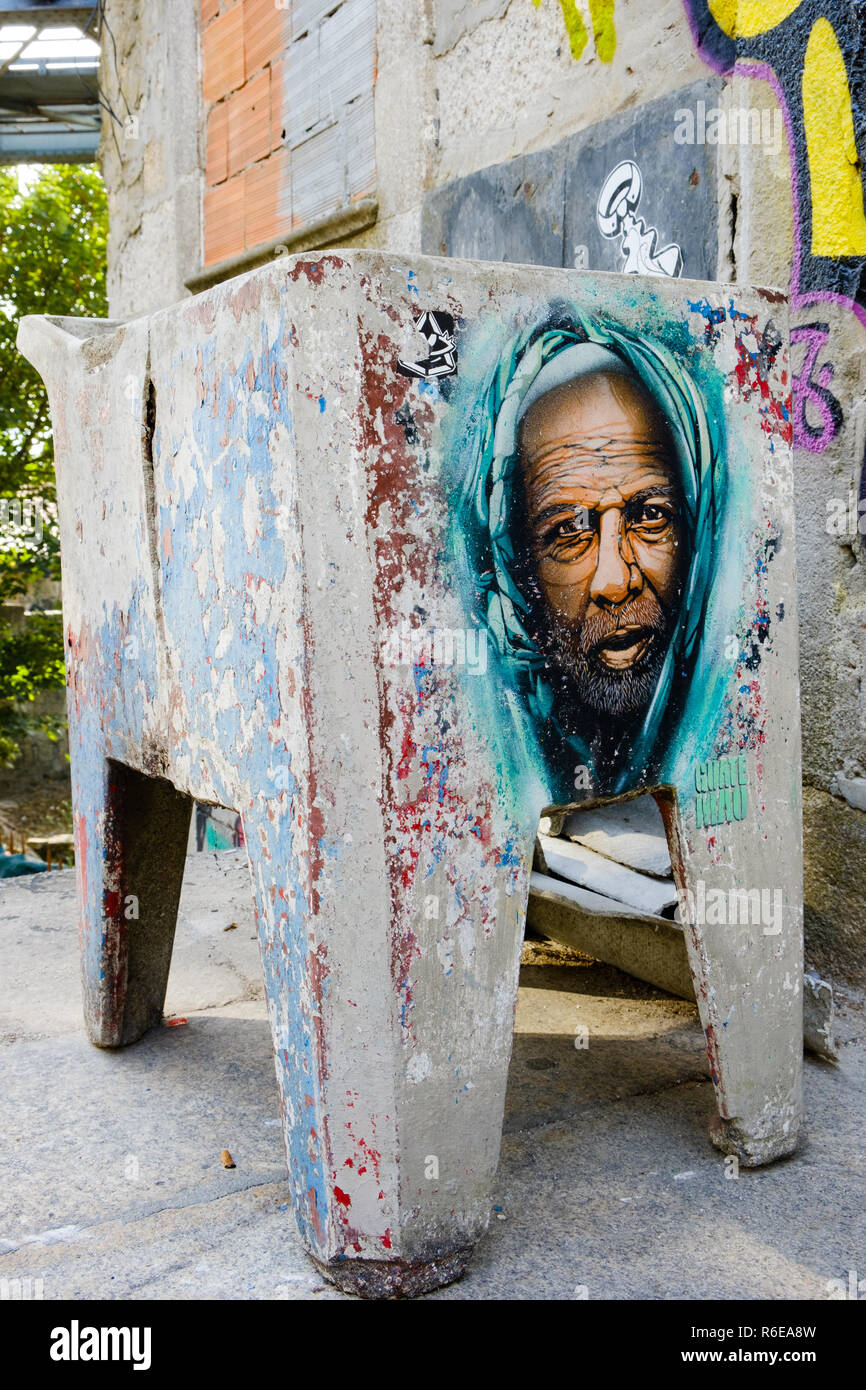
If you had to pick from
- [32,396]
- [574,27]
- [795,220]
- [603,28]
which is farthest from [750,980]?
[32,396]

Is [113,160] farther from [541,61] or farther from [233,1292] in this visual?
[233,1292]

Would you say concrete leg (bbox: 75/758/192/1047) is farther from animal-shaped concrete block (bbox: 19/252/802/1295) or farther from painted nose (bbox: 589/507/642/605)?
painted nose (bbox: 589/507/642/605)

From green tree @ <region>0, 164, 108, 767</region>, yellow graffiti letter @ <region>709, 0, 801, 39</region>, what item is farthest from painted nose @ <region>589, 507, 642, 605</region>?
green tree @ <region>0, 164, 108, 767</region>

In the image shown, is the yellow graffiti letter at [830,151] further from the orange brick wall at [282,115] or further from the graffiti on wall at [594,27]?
the orange brick wall at [282,115]

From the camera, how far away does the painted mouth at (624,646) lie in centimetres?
169

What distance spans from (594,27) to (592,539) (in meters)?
1.95

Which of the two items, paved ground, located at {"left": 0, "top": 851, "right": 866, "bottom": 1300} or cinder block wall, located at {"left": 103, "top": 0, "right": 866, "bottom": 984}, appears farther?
cinder block wall, located at {"left": 103, "top": 0, "right": 866, "bottom": 984}

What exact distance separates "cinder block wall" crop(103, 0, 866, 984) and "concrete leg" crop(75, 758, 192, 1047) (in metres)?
1.29

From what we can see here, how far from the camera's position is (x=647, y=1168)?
1820 mm

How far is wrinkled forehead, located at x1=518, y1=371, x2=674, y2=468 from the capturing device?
1.61 meters

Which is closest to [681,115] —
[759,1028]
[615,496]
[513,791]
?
[615,496]

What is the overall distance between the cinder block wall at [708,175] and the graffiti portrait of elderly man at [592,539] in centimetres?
73

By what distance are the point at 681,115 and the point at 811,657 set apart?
4.16ft

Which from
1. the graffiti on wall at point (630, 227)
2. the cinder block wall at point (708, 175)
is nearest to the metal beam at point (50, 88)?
the cinder block wall at point (708, 175)
